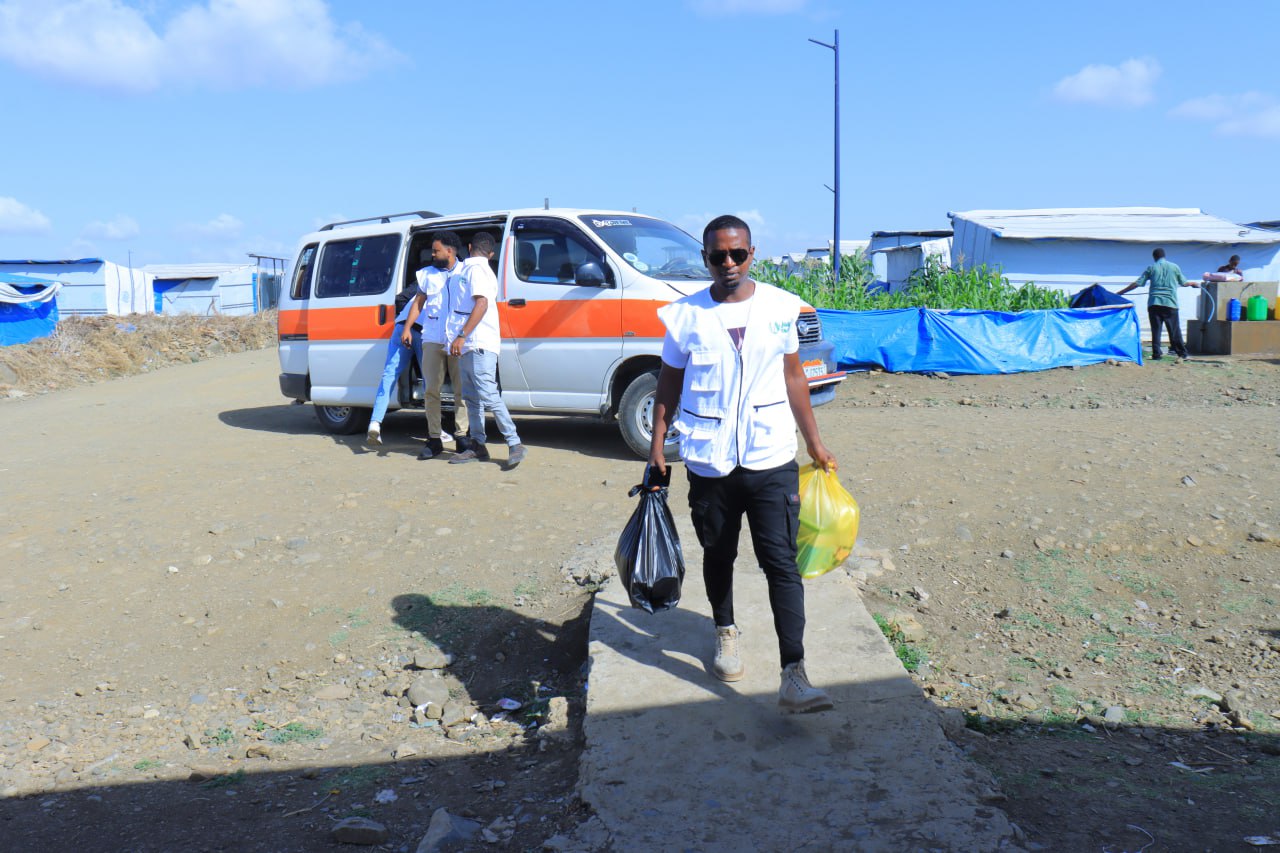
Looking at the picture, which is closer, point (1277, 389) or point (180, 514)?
point (180, 514)

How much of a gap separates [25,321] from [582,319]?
19.3 meters

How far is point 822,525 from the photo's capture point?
385 centimetres

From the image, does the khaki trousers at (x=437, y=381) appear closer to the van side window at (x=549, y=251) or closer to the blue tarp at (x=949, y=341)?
the van side window at (x=549, y=251)

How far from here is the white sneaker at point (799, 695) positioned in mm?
3611

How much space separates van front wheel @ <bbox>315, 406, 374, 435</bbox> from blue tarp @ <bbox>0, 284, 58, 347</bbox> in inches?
588

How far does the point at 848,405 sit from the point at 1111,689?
7569 mm

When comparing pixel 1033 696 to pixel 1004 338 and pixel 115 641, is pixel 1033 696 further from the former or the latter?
pixel 1004 338

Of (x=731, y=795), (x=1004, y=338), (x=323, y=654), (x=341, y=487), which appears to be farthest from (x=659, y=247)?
(x=1004, y=338)

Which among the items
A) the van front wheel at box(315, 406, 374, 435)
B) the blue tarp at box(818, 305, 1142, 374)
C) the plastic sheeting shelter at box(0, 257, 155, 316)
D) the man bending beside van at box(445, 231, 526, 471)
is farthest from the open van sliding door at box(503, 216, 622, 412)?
the plastic sheeting shelter at box(0, 257, 155, 316)

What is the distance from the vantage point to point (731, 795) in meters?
3.21

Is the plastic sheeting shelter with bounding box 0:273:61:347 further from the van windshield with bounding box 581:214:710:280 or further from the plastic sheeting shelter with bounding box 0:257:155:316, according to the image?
the van windshield with bounding box 581:214:710:280

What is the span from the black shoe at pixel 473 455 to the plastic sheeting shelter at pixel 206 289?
36.8m

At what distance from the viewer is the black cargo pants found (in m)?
3.63

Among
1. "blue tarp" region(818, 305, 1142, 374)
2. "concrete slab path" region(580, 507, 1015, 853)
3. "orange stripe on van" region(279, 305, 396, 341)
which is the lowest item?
"concrete slab path" region(580, 507, 1015, 853)
